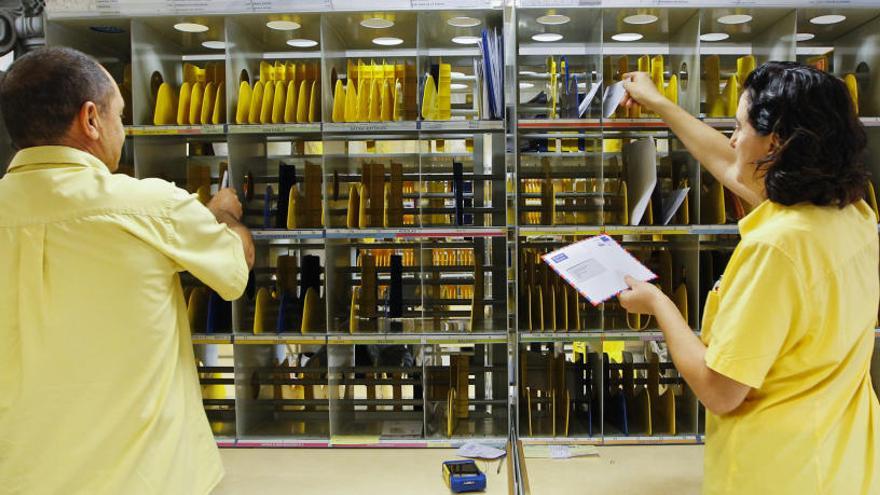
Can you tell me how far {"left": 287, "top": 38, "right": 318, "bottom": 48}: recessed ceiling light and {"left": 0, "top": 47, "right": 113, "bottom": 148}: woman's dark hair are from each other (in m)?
1.88

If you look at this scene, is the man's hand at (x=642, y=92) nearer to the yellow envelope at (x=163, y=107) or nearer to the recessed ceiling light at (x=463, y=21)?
the recessed ceiling light at (x=463, y=21)

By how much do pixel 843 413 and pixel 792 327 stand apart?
26 centimetres

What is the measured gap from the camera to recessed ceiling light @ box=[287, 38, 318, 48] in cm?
344

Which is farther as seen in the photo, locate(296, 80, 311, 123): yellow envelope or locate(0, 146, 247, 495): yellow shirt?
locate(296, 80, 311, 123): yellow envelope

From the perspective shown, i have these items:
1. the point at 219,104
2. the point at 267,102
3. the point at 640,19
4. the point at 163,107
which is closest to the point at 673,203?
the point at 640,19

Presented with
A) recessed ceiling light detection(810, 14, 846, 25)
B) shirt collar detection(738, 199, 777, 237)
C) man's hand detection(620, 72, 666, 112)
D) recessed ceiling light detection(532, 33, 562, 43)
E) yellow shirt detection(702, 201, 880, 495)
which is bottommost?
yellow shirt detection(702, 201, 880, 495)

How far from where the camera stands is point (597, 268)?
2.14 m

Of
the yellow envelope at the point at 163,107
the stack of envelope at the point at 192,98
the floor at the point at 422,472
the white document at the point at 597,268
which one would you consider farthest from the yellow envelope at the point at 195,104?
the white document at the point at 597,268

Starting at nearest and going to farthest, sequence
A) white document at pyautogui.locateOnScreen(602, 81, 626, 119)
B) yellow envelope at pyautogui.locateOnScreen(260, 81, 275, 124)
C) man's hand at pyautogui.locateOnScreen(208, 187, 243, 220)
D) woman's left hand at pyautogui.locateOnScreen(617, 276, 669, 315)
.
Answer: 1. woman's left hand at pyautogui.locateOnScreen(617, 276, 669, 315)
2. man's hand at pyautogui.locateOnScreen(208, 187, 243, 220)
3. white document at pyautogui.locateOnScreen(602, 81, 626, 119)
4. yellow envelope at pyautogui.locateOnScreen(260, 81, 275, 124)

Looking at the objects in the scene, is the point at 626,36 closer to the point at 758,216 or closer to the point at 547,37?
the point at 547,37

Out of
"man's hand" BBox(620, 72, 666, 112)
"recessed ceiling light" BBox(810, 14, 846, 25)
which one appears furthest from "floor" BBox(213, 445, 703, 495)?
"recessed ceiling light" BBox(810, 14, 846, 25)

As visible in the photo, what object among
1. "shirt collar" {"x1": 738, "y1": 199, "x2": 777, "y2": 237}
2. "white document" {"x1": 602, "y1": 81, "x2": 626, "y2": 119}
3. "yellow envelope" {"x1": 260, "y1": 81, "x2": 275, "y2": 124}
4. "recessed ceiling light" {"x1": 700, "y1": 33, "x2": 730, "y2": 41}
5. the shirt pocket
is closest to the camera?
"shirt collar" {"x1": 738, "y1": 199, "x2": 777, "y2": 237}

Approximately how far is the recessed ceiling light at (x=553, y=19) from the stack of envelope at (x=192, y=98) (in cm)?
157

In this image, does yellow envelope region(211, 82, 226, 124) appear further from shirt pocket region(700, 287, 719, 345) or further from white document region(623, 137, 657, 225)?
shirt pocket region(700, 287, 719, 345)
